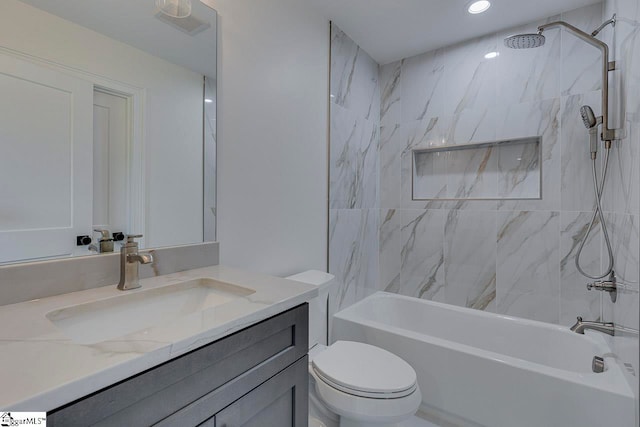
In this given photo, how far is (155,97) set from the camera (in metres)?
1.19

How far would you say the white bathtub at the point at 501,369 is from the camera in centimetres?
136

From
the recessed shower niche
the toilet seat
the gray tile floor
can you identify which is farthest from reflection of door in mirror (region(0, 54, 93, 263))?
the recessed shower niche

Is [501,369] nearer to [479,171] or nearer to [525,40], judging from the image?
[479,171]

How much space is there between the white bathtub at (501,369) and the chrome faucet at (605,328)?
0.06 m

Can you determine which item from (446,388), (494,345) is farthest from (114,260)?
(494,345)

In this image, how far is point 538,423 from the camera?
4.79 ft

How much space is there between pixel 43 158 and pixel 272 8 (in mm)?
1333

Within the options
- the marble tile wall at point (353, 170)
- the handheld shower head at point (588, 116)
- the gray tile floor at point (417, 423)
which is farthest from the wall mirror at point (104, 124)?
the handheld shower head at point (588, 116)

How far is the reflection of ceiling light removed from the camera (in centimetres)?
121

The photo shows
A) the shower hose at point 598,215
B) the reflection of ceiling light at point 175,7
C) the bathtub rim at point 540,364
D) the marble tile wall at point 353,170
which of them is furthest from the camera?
the marble tile wall at point 353,170

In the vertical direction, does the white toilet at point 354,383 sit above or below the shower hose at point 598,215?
below

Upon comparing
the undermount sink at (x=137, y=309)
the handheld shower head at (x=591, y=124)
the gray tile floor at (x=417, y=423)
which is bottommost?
the gray tile floor at (x=417, y=423)

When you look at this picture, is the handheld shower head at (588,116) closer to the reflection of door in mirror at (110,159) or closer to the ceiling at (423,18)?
the ceiling at (423,18)

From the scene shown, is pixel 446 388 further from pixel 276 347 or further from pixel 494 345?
pixel 276 347
